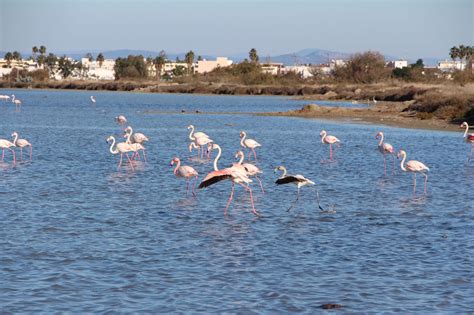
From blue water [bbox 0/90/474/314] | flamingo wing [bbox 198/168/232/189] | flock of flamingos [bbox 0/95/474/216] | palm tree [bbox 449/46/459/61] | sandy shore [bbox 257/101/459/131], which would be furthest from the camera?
palm tree [bbox 449/46/459/61]

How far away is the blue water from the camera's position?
8.99 metres

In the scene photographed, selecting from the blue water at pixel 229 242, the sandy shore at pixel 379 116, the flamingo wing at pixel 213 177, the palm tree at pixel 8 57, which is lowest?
the blue water at pixel 229 242

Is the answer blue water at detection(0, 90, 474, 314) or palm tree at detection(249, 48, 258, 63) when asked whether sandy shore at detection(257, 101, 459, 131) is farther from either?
palm tree at detection(249, 48, 258, 63)

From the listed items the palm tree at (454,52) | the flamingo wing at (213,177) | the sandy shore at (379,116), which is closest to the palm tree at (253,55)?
the palm tree at (454,52)

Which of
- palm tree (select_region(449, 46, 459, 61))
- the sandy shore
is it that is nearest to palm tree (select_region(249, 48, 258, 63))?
palm tree (select_region(449, 46, 459, 61))

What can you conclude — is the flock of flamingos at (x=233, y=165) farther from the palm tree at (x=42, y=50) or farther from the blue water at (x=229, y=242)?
the palm tree at (x=42, y=50)

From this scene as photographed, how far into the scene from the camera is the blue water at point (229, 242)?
29.5 ft

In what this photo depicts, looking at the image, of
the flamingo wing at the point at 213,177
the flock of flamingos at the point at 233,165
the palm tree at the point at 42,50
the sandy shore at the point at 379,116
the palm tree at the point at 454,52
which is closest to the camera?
the flamingo wing at the point at 213,177

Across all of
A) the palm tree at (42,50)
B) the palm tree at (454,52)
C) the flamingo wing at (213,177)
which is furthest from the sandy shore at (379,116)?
the palm tree at (42,50)

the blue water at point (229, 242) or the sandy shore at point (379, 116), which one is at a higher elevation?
the sandy shore at point (379, 116)

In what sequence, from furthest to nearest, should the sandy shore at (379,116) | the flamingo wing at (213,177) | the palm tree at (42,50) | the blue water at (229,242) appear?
the palm tree at (42,50) → the sandy shore at (379,116) → the flamingo wing at (213,177) → the blue water at (229,242)

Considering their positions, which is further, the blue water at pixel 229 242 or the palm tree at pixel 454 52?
the palm tree at pixel 454 52

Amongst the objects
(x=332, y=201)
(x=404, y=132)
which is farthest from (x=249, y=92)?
(x=332, y=201)

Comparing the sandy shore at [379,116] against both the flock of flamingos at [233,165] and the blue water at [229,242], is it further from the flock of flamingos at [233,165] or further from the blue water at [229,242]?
the blue water at [229,242]
